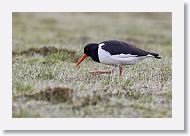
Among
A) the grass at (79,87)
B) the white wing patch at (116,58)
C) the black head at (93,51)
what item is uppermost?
the black head at (93,51)

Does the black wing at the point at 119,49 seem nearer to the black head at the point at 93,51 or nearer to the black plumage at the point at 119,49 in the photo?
the black plumage at the point at 119,49

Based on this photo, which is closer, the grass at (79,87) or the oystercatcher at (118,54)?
the grass at (79,87)

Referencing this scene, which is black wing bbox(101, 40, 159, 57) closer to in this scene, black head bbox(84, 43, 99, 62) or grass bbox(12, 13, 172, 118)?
black head bbox(84, 43, 99, 62)

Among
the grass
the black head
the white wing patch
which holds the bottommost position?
the grass

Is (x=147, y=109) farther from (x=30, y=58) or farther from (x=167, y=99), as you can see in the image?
(x=30, y=58)

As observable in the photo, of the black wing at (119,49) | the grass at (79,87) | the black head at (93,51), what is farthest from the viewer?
the black head at (93,51)

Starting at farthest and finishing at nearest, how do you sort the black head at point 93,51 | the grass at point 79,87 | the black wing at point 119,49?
the black head at point 93,51 < the black wing at point 119,49 < the grass at point 79,87

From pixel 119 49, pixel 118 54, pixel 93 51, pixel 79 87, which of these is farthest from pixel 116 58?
pixel 79 87

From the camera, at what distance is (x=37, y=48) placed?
17016 millimetres

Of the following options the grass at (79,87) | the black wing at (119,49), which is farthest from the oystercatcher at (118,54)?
the grass at (79,87)

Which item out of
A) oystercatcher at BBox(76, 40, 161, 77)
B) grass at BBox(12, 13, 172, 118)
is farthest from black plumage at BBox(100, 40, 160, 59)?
grass at BBox(12, 13, 172, 118)
